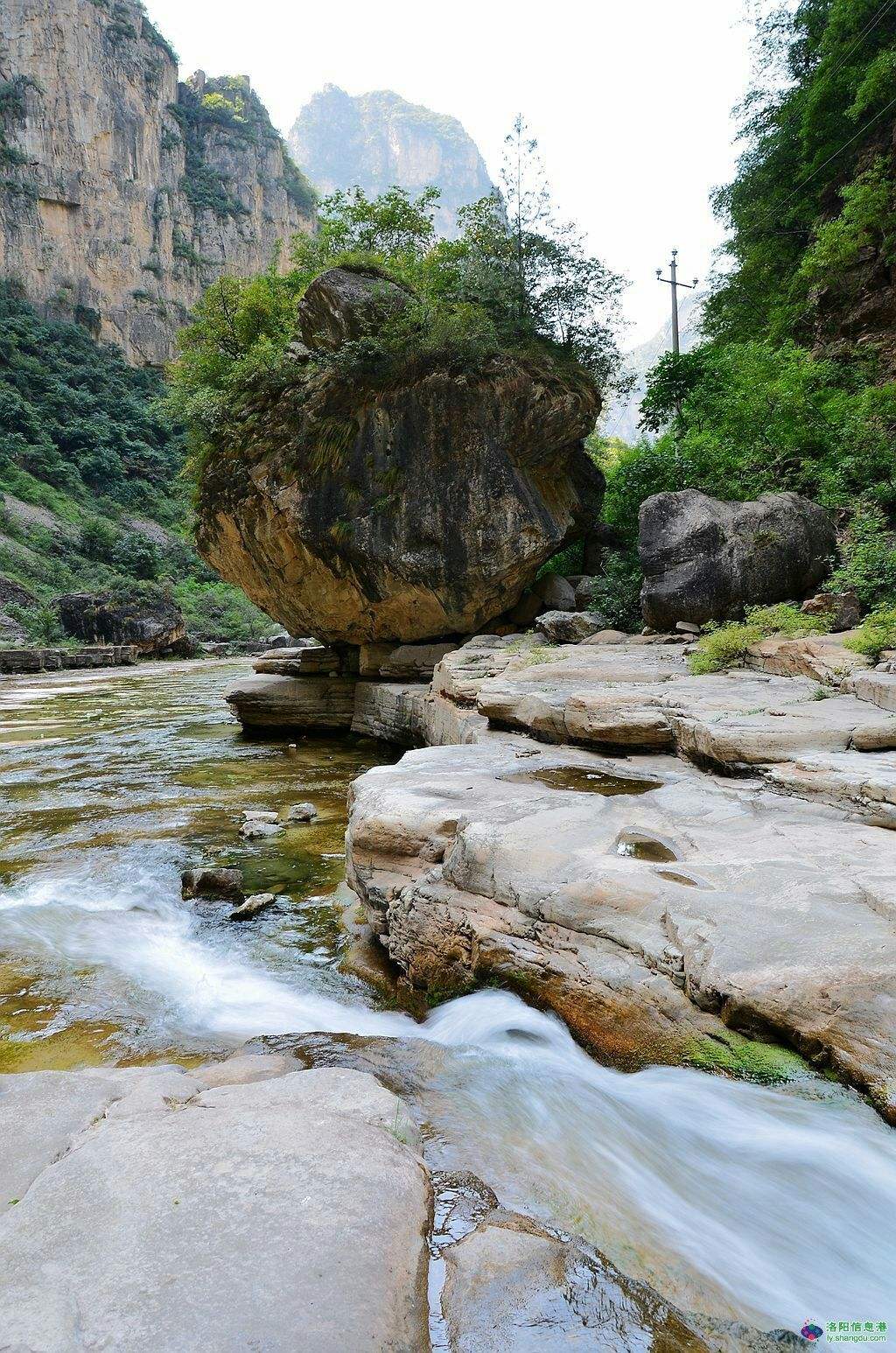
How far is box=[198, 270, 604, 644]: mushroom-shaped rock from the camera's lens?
11938mm

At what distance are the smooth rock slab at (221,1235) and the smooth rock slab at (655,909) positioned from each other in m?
1.15

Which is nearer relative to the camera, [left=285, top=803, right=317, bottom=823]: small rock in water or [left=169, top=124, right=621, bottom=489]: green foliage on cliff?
[left=285, top=803, right=317, bottom=823]: small rock in water

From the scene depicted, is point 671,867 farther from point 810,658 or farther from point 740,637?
point 740,637

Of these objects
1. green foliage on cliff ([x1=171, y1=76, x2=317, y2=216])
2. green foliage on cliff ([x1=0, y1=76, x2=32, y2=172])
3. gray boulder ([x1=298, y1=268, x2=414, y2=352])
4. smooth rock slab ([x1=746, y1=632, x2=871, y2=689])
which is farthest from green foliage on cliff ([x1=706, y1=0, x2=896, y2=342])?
A: green foliage on cliff ([x1=171, y1=76, x2=317, y2=216])

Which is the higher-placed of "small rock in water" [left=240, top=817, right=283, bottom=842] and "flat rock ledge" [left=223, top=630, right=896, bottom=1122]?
"flat rock ledge" [left=223, top=630, right=896, bottom=1122]

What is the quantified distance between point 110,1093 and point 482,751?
13.8 ft

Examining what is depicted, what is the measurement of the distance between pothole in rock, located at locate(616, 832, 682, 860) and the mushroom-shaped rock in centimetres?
878

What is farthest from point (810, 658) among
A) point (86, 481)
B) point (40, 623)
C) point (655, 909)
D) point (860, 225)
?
point (86, 481)

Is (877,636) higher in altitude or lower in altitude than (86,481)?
lower

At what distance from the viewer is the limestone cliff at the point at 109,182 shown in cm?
5253

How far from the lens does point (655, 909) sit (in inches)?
123

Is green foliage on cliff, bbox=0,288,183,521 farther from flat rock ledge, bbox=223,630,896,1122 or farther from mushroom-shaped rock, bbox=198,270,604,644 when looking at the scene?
flat rock ledge, bbox=223,630,896,1122

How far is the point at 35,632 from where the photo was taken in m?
31.5

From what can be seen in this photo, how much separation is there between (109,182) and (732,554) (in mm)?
67150
